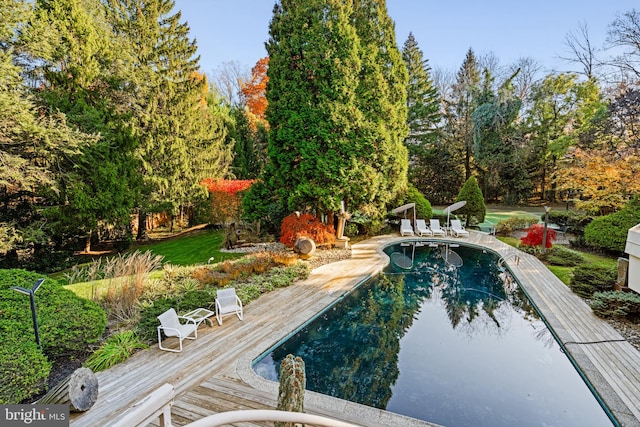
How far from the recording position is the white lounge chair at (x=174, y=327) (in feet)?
19.2

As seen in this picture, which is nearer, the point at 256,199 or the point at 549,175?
the point at 256,199

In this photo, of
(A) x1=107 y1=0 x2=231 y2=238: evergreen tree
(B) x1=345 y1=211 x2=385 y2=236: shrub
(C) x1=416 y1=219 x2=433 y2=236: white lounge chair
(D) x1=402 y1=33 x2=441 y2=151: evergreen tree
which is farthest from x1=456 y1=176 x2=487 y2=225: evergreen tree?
(A) x1=107 y1=0 x2=231 y2=238: evergreen tree

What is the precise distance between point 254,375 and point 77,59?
13.4 meters

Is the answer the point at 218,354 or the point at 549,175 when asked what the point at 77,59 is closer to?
the point at 218,354

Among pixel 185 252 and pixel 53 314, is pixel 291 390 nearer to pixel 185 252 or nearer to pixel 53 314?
pixel 53 314

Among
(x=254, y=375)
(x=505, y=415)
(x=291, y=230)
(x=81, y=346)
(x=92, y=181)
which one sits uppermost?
(x=92, y=181)

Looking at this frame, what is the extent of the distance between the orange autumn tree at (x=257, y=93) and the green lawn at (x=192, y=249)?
11.4m

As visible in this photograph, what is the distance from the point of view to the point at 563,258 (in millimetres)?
11516

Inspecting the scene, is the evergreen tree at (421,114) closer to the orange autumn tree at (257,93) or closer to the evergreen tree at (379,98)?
the orange autumn tree at (257,93)

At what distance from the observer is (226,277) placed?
9148 millimetres

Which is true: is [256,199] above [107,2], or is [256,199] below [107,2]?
below

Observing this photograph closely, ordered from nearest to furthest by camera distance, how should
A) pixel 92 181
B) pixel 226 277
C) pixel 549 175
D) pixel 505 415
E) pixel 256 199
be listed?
pixel 505 415 < pixel 226 277 < pixel 92 181 < pixel 256 199 < pixel 549 175

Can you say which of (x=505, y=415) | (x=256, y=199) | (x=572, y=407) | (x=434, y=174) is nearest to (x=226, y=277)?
(x=256, y=199)

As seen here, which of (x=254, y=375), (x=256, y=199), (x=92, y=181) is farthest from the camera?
(x=256, y=199)
